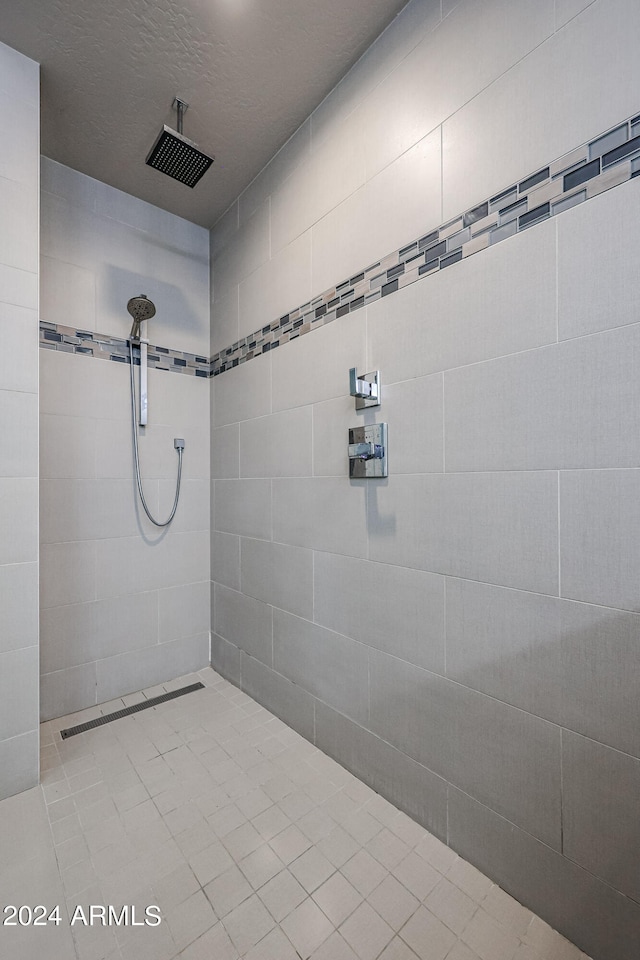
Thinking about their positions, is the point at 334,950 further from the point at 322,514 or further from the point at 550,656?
the point at 322,514

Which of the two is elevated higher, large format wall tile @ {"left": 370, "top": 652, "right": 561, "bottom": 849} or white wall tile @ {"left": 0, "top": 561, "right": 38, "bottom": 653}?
white wall tile @ {"left": 0, "top": 561, "right": 38, "bottom": 653}

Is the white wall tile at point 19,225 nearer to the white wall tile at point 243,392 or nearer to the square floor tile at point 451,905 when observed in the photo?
the white wall tile at point 243,392

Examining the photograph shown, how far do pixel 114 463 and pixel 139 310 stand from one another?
740 millimetres

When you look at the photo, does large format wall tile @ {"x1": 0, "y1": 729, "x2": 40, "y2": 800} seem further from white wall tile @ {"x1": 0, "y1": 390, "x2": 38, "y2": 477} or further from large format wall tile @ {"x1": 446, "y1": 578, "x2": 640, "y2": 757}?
large format wall tile @ {"x1": 446, "y1": 578, "x2": 640, "y2": 757}

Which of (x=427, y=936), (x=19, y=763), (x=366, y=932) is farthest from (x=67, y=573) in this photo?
(x=427, y=936)

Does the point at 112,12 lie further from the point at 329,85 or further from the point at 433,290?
the point at 433,290

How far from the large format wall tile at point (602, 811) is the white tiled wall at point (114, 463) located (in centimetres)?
187

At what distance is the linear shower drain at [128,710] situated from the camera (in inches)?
72.2

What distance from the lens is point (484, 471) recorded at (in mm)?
1143

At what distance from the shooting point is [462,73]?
3.92 feet

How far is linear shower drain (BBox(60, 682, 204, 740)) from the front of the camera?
1.83 meters

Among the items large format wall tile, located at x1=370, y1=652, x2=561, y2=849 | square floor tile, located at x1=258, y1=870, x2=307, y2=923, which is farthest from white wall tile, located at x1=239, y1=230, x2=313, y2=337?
square floor tile, located at x1=258, y1=870, x2=307, y2=923

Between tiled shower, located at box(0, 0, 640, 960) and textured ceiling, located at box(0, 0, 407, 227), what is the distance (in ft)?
0.28

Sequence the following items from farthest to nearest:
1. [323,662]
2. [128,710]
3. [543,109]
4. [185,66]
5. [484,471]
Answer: [128,710] < [323,662] < [185,66] < [484,471] < [543,109]
